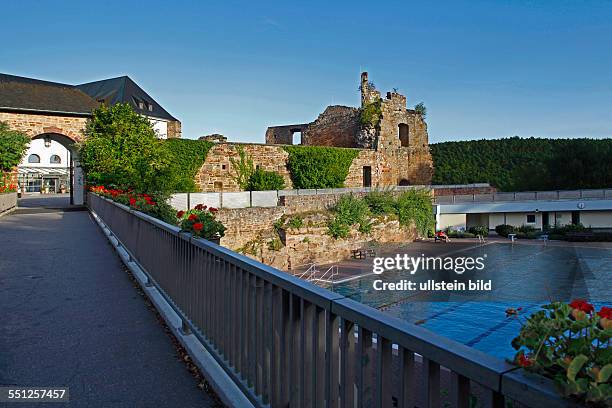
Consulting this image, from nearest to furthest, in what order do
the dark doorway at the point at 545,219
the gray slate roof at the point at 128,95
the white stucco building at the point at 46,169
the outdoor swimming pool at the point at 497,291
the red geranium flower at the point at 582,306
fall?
the red geranium flower at the point at 582,306, the outdoor swimming pool at the point at 497,291, the dark doorway at the point at 545,219, the gray slate roof at the point at 128,95, the white stucco building at the point at 46,169

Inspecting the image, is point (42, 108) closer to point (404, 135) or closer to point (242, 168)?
point (242, 168)

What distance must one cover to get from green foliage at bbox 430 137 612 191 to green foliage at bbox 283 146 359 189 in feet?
64.4

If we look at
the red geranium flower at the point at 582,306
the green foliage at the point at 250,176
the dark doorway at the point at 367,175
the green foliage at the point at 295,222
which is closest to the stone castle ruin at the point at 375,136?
the dark doorway at the point at 367,175

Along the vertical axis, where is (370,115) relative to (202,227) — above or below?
above

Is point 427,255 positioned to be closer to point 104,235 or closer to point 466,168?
point 104,235

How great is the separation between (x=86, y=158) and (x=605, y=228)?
3142 cm

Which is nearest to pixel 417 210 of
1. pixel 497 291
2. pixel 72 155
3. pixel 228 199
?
pixel 228 199

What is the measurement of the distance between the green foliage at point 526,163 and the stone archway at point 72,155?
3419 cm

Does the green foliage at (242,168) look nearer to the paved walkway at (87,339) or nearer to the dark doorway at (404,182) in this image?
the dark doorway at (404,182)

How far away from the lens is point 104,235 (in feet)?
44.0

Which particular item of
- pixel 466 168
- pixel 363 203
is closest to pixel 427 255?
pixel 363 203

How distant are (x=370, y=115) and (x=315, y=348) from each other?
117 feet

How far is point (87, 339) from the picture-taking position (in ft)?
15.2

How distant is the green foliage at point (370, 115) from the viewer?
36719mm
